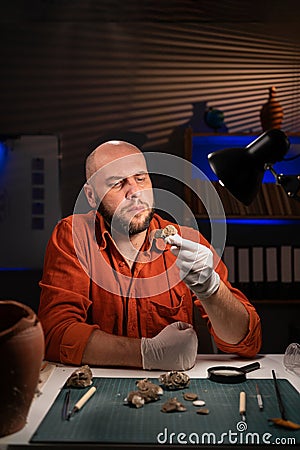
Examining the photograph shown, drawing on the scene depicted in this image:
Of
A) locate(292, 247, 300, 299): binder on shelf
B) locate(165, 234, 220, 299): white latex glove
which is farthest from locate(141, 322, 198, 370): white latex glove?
locate(292, 247, 300, 299): binder on shelf

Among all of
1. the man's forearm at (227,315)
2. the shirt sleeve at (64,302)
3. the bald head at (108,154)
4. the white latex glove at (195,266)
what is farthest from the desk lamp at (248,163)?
the bald head at (108,154)

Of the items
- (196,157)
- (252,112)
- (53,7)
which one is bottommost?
(196,157)

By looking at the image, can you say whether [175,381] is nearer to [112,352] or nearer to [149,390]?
[149,390]

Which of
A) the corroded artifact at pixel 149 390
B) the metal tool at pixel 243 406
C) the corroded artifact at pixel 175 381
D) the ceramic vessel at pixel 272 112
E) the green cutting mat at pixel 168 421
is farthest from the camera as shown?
the ceramic vessel at pixel 272 112

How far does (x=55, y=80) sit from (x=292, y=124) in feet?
4.85

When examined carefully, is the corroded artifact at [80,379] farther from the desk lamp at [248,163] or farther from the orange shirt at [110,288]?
the desk lamp at [248,163]

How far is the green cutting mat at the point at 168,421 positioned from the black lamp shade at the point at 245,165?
0.49m

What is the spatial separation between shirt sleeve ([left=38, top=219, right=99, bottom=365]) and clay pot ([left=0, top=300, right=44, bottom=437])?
54cm

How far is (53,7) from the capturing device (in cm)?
360

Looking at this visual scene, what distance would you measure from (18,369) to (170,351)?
1.98 ft

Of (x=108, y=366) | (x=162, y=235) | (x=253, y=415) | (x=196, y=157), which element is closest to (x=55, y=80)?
(x=196, y=157)

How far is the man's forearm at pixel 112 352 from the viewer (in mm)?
1651

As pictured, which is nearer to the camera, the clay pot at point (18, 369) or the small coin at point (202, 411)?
the clay pot at point (18, 369)

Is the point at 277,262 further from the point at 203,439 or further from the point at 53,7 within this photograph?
the point at 203,439
